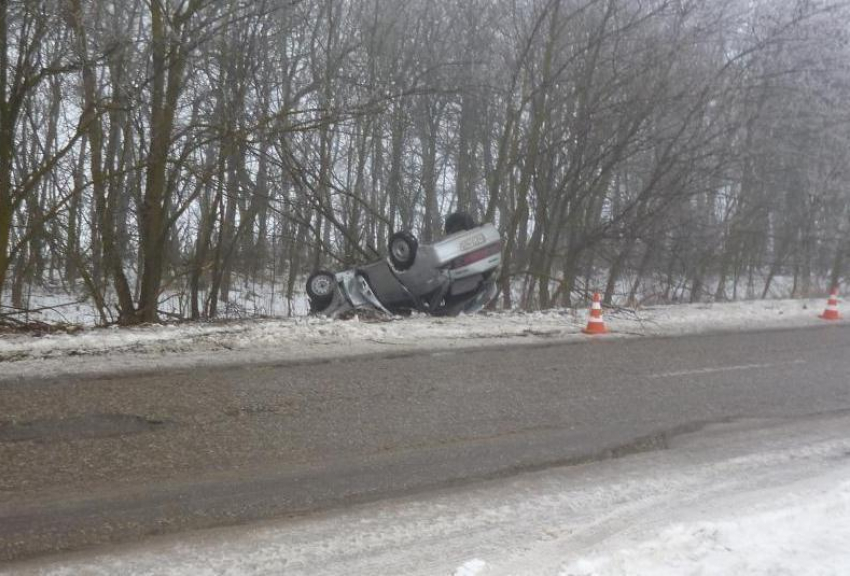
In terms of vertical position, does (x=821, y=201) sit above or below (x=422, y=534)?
above

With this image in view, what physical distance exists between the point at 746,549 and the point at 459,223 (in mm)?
8612

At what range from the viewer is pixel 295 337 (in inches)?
350

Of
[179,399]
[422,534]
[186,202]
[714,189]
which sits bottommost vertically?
[422,534]

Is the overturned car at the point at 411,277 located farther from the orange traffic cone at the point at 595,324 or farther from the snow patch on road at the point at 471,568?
the snow patch on road at the point at 471,568

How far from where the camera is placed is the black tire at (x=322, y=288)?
10.9 meters

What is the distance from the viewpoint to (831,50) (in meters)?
17.5

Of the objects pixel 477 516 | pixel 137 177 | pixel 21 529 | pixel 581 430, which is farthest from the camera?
pixel 137 177

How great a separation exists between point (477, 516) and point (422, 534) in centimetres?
39

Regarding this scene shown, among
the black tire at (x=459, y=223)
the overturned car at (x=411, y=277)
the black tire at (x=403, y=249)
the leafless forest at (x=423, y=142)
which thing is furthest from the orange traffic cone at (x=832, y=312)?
the black tire at (x=403, y=249)

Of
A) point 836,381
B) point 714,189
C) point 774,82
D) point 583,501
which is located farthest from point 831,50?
point 583,501

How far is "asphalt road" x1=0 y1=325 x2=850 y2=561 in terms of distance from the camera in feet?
13.6

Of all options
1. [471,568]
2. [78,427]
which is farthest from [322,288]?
[471,568]

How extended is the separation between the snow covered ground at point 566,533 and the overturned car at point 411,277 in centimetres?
598

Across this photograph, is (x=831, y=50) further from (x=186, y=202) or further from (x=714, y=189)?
(x=186, y=202)
